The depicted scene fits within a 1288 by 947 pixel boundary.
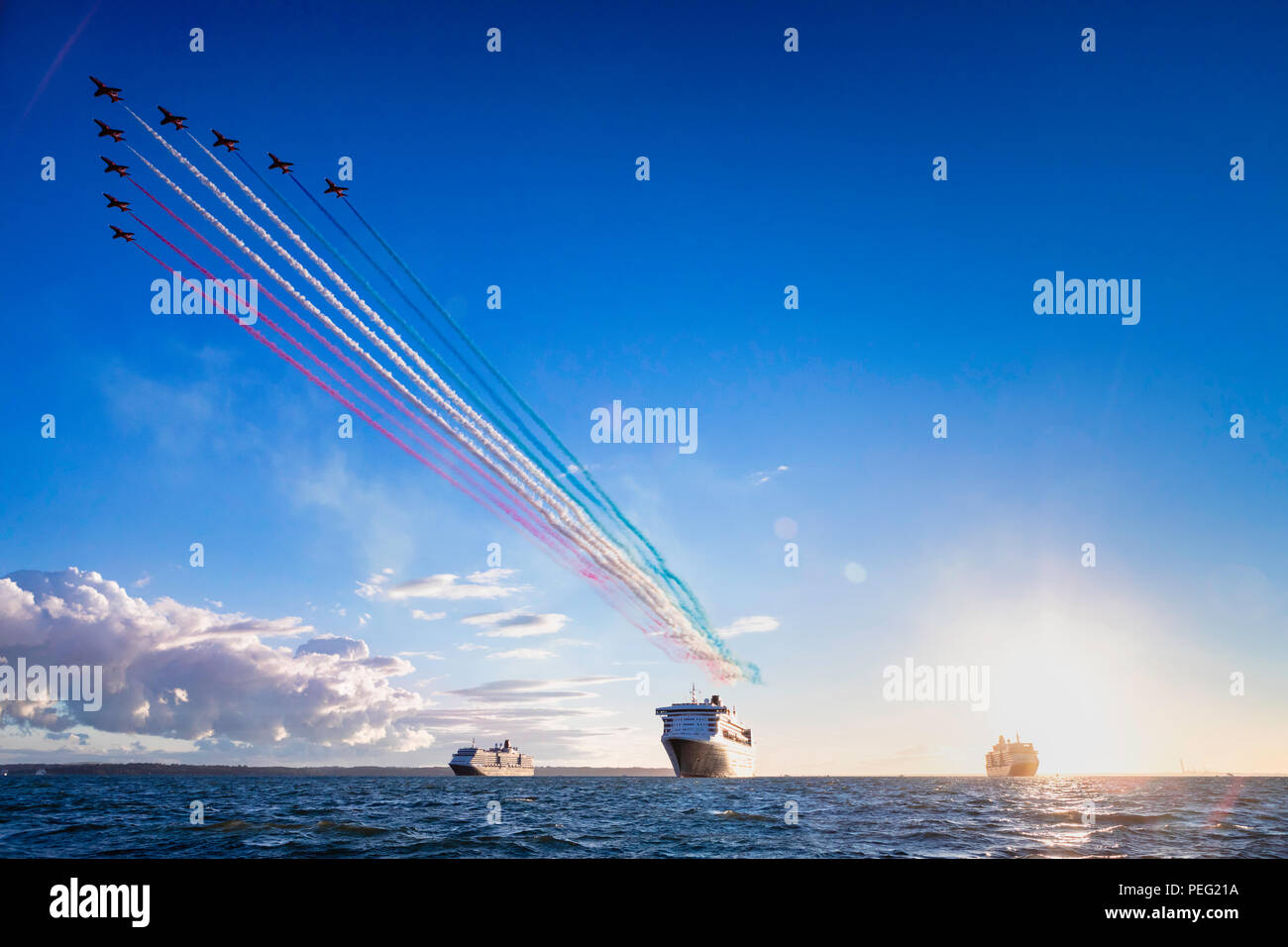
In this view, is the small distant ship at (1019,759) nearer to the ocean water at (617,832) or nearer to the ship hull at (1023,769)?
the ship hull at (1023,769)

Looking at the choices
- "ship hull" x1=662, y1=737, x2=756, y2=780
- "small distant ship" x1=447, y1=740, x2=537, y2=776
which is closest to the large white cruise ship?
"ship hull" x1=662, y1=737, x2=756, y2=780

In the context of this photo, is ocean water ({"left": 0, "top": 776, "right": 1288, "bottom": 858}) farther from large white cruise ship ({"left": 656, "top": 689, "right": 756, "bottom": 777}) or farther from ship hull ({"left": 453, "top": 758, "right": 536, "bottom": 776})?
ship hull ({"left": 453, "top": 758, "right": 536, "bottom": 776})

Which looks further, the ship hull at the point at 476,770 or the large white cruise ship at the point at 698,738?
the ship hull at the point at 476,770

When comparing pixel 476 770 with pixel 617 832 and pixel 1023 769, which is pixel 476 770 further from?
pixel 617 832

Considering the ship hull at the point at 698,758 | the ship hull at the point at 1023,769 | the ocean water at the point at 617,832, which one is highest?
the ocean water at the point at 617,832

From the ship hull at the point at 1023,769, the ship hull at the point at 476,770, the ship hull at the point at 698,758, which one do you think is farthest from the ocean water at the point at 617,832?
the ship hull at the point at 1023,769

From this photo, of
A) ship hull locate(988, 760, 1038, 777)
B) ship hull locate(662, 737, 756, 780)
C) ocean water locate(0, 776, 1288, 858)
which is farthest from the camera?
ship hull locate(988, 760, 1038, 777)

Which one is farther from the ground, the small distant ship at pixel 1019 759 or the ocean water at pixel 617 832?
the ocean water at pixel 617 832

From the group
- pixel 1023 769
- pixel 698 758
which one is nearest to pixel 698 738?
pixel 698 758
